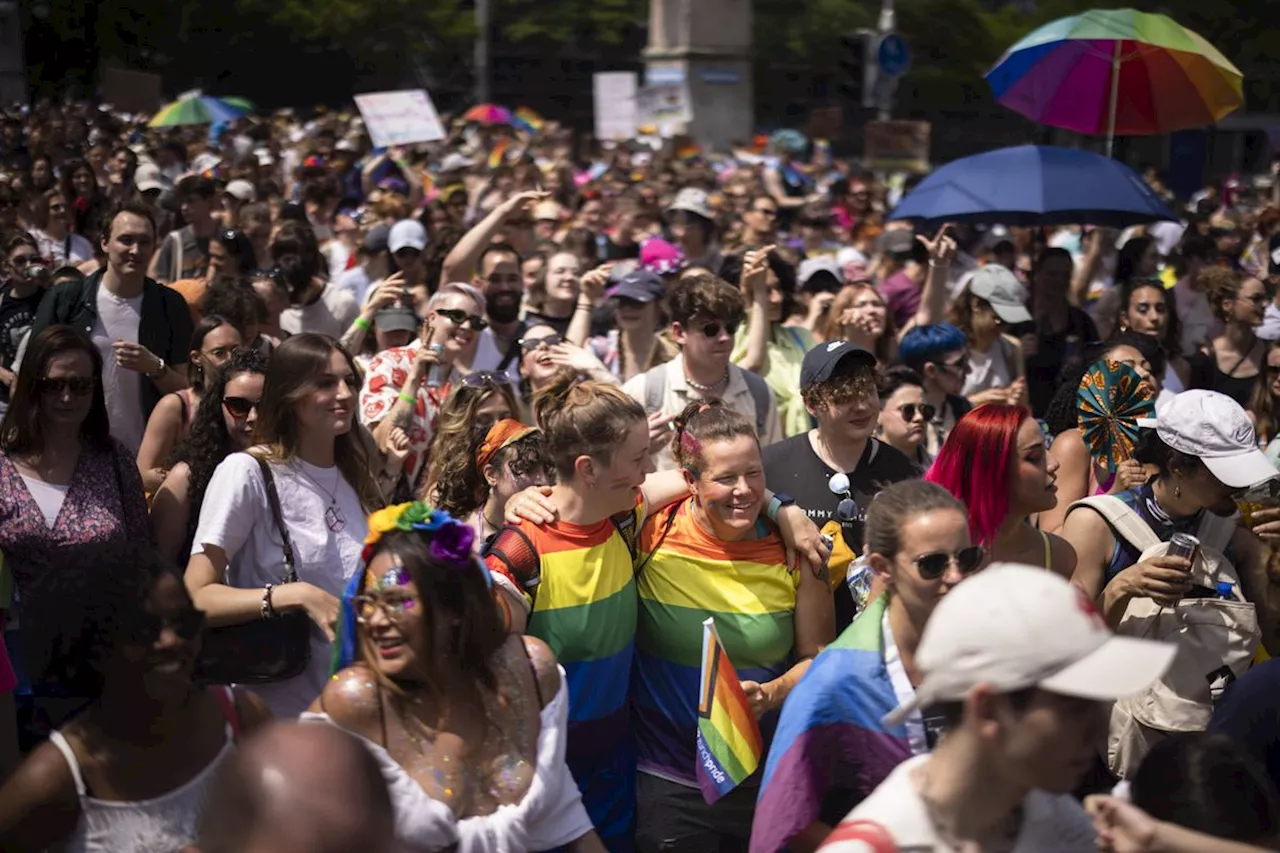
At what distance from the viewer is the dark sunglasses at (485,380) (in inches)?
204

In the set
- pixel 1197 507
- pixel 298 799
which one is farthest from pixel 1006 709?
pixel 1197 507

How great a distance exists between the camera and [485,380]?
5.21m

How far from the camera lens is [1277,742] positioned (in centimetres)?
323

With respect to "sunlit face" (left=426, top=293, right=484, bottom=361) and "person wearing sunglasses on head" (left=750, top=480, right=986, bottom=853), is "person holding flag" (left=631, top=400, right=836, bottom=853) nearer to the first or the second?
"person wearing sunglasses on head" (left=750, top=480, right=986, bottom=853)

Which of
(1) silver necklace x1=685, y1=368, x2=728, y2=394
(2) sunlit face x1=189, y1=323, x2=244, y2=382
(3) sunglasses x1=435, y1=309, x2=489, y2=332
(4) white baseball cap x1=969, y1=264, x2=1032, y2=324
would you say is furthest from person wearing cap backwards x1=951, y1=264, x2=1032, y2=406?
(2) sunlit face x1=189, y1=323, x2=244, y2=382

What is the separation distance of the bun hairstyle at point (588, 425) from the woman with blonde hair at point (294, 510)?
2.28 ft

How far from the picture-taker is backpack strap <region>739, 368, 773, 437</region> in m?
6.09

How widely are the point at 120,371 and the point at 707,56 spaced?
2391cm

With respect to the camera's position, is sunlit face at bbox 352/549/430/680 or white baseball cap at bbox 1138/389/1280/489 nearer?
sunlit face at bbox 352/549/430/680

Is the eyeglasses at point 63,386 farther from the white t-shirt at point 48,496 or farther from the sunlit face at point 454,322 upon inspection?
the sunlit face at point 454,322

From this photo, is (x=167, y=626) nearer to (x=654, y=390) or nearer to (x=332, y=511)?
(x=332, y=511)

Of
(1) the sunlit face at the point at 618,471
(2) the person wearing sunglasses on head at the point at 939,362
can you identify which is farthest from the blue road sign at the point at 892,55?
(1) the sunlit face at the point at 618,471

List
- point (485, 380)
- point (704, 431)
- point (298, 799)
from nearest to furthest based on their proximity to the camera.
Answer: point (298, 799), point (704, 431), point (485, 380)

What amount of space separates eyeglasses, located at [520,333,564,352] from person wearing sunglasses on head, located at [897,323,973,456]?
1.55m
